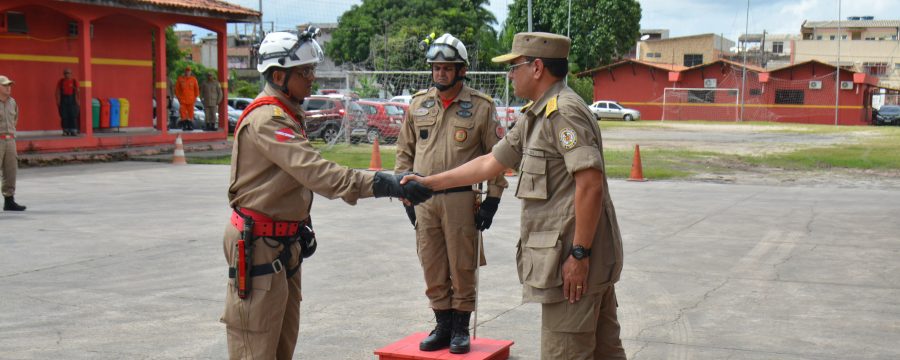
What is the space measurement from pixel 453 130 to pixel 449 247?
2.47ft

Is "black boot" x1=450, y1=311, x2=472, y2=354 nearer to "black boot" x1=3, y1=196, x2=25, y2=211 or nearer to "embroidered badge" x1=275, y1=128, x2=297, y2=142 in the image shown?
"embroidered badge" x1=275, y1=128, x2=297, y2=142

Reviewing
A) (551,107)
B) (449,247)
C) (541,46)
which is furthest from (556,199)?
(449,247)

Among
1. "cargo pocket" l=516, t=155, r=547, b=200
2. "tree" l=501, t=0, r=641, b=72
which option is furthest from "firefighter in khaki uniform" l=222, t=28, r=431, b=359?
"tree" l=501, t=0, r=641, b=72

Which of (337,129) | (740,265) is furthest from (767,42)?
(740,265)

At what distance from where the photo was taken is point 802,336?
6574mm

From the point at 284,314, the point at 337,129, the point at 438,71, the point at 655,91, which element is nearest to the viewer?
the point at 284,314

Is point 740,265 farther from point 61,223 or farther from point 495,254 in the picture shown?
point 61,223

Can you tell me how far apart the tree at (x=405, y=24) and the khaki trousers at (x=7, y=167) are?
45.1 metres

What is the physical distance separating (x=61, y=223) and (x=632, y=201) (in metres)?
8.26

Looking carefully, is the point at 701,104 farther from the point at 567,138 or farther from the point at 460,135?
the point at 567,138

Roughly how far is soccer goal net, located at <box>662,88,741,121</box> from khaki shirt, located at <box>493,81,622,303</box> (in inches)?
2248

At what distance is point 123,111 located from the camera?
24609mm

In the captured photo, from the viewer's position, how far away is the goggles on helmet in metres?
5.82

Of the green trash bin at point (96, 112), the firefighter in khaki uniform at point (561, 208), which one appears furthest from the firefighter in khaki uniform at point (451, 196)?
the green trash bin at point (96, 112)
